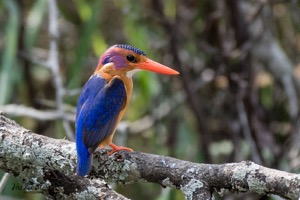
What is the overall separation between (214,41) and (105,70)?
254cm

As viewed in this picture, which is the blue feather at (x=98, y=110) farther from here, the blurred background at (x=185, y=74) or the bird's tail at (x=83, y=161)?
the blurred background at (x=185, y=74)

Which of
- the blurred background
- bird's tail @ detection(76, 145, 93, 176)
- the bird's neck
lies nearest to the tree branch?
bird's tail @ detection(76, 145, 93, 176)

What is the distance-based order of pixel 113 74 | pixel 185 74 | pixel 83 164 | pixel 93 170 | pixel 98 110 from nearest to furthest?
pixel 83 164, pixel 93 170, pixel 98 110, pixel 113 74, pixel 185 74

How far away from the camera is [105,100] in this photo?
312 cm

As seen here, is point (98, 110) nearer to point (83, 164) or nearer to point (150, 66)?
point (150, 66)

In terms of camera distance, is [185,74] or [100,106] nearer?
[100,106]

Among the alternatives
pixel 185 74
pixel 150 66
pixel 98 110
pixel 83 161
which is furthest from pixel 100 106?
pixel 185 74

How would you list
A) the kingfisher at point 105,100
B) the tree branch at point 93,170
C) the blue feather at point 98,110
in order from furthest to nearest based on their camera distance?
the blue feather at point 98,110, the kingfisher at point 105,100, the tree branch at point 93,170

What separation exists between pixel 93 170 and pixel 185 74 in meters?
2.49

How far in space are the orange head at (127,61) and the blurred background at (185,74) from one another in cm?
122

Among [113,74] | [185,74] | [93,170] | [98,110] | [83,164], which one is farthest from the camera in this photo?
[185,74]

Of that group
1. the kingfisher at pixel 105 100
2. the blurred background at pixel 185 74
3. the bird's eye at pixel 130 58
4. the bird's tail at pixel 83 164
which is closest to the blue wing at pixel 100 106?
the kingfisher at pixel 105 100

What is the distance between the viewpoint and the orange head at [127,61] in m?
3.34

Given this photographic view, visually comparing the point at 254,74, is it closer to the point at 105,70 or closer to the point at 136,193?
the point at 136,193
